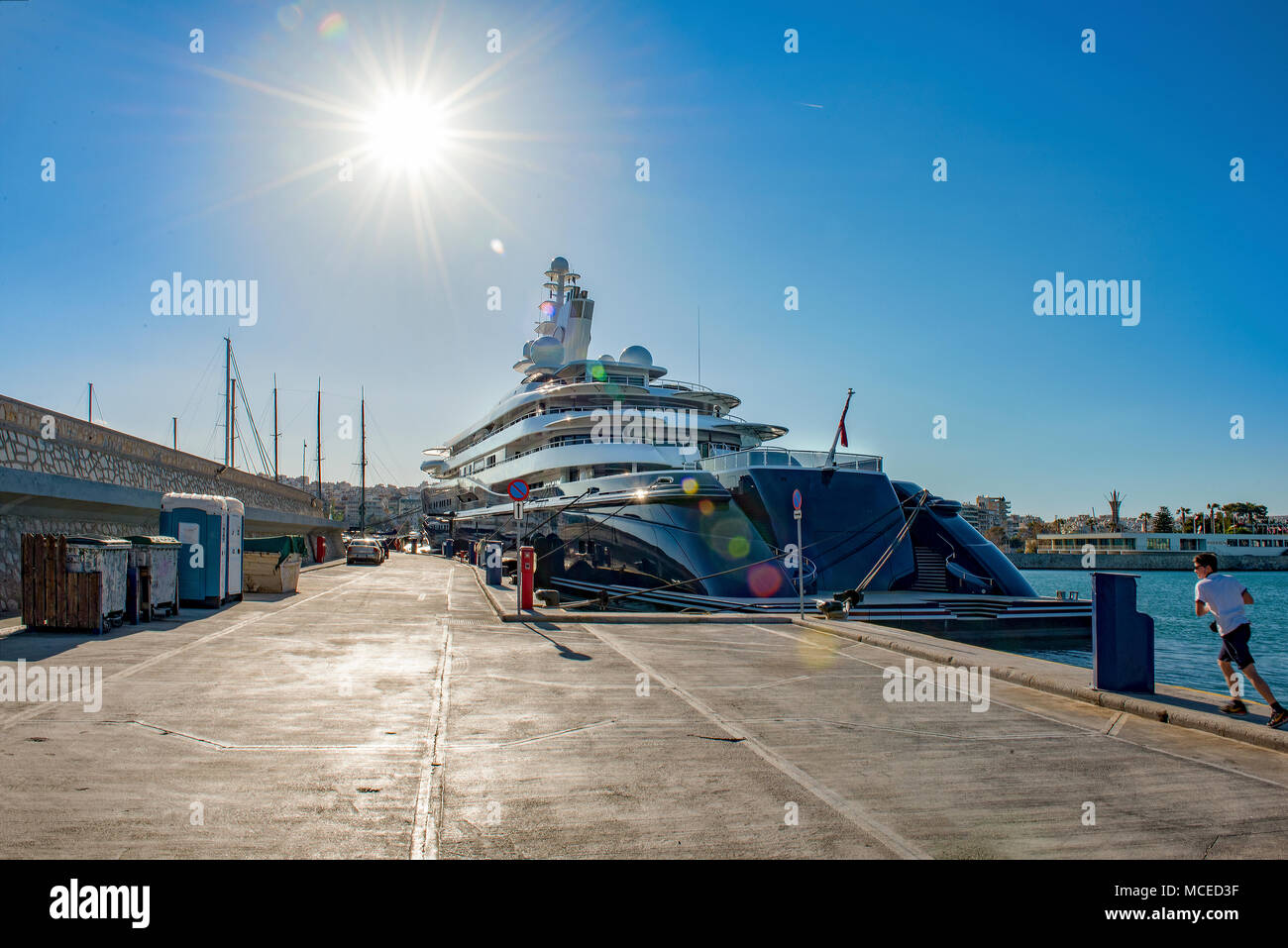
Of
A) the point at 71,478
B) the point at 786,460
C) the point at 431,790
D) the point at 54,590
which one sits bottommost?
the point at 431,790

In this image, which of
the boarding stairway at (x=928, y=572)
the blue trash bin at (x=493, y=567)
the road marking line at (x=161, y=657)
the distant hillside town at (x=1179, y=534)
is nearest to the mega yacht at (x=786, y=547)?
the boarding stairway at (x=928, y=572)

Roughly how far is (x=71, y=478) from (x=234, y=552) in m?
3.34

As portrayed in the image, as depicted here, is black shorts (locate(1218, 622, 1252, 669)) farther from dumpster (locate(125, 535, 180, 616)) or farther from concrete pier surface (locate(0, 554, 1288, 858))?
dumpster (locate(125, 535, 180, 616))

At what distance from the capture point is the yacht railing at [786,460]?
786 inches

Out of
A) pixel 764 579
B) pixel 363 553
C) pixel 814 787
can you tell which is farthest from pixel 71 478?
pixel 363 553

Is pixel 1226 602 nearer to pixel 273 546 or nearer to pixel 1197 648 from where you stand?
pixel 1197 648

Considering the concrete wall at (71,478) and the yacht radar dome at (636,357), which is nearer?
the concrete wall at (71,478)

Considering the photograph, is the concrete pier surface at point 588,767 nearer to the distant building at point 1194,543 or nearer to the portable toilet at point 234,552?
the portable toilet at point 234,552

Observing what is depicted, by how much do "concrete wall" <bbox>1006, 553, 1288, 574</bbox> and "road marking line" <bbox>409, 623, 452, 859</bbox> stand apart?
10092 centimetres

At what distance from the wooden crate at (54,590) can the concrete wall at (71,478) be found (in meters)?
1.68

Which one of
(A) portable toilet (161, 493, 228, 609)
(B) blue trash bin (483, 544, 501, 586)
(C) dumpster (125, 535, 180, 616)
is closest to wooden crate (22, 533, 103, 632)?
(C) dumpster (125, 535, 180, 616)

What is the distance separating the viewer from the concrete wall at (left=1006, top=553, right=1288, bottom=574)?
3693 inches

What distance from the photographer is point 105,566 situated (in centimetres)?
1161
